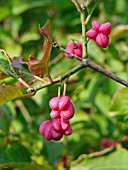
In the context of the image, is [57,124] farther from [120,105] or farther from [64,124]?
[120,105]

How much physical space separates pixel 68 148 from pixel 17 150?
1.82 feet

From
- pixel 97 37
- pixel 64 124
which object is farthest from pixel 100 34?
pixel 64 124

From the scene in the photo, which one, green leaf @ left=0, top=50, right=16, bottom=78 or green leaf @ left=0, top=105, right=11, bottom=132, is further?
green leaf @ left=0, top=105, right=11, bottom=132

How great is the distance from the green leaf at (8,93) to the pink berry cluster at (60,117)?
0.09 meters

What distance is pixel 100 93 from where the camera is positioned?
2.44 m

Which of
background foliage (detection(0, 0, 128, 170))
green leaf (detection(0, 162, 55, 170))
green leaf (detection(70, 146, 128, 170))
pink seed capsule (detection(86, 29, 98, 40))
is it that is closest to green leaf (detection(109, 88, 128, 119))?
background foliage (detection(0, 0, 128, 170))

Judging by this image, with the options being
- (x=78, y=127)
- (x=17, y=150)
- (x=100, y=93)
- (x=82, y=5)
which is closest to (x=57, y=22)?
(x=100, y=93)

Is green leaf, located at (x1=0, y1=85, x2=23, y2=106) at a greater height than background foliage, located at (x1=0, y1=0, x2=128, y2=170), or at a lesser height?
greater

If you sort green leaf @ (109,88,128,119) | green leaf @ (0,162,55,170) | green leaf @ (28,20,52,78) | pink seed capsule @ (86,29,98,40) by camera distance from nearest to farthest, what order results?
green leaf @ (28,20,52,78) → pink seed capsule @ (86,29,98,40) → green leaf @ (0,162,55,170) → green leaf @ (109,88,128,119)

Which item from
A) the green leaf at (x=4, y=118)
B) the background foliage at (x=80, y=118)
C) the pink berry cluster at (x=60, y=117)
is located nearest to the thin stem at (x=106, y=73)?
the pink berry cluster at (x=60, y=117)

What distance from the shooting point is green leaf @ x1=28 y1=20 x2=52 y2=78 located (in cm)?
118

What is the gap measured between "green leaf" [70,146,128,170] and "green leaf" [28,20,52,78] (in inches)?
23.0

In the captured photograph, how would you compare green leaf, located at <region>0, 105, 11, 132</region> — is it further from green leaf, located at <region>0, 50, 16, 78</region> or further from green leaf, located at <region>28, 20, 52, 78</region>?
green leaf, located at <region>28, 20, 52, 78</region>

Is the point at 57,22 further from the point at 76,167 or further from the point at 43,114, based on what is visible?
the point at 76,167
